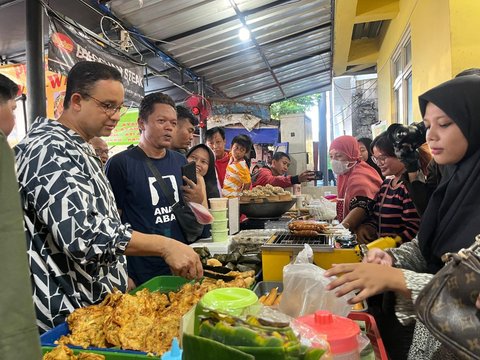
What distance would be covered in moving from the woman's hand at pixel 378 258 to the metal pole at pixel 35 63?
276 cm

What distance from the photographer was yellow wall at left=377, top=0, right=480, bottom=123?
315 centimetres

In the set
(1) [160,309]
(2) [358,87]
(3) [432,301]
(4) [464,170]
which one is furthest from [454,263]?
(2) [358,87]

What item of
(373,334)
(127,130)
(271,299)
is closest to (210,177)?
(271,299)

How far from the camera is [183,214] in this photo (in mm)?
2658

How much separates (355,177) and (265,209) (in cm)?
130

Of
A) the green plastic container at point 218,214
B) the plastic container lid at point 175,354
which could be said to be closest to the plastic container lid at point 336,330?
the plastic container lid at point 175,354

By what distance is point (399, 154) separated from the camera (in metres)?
2.53

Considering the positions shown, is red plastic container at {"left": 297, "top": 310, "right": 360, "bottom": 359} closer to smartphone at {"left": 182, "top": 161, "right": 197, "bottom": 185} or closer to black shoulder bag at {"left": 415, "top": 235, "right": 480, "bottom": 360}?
black shoulder bag at {"left": 415, "top": 235, "right": 480, "bottom": 360}

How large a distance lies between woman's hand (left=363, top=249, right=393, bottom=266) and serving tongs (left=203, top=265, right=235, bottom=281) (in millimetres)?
642

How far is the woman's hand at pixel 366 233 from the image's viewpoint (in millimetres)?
3309

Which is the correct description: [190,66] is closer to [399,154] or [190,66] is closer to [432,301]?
[399,154]

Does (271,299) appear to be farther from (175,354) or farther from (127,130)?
(127,130)

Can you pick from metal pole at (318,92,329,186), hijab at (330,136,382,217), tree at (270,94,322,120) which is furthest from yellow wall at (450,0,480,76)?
tree at (270,94,322,120)

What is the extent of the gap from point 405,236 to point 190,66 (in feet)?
17.4
